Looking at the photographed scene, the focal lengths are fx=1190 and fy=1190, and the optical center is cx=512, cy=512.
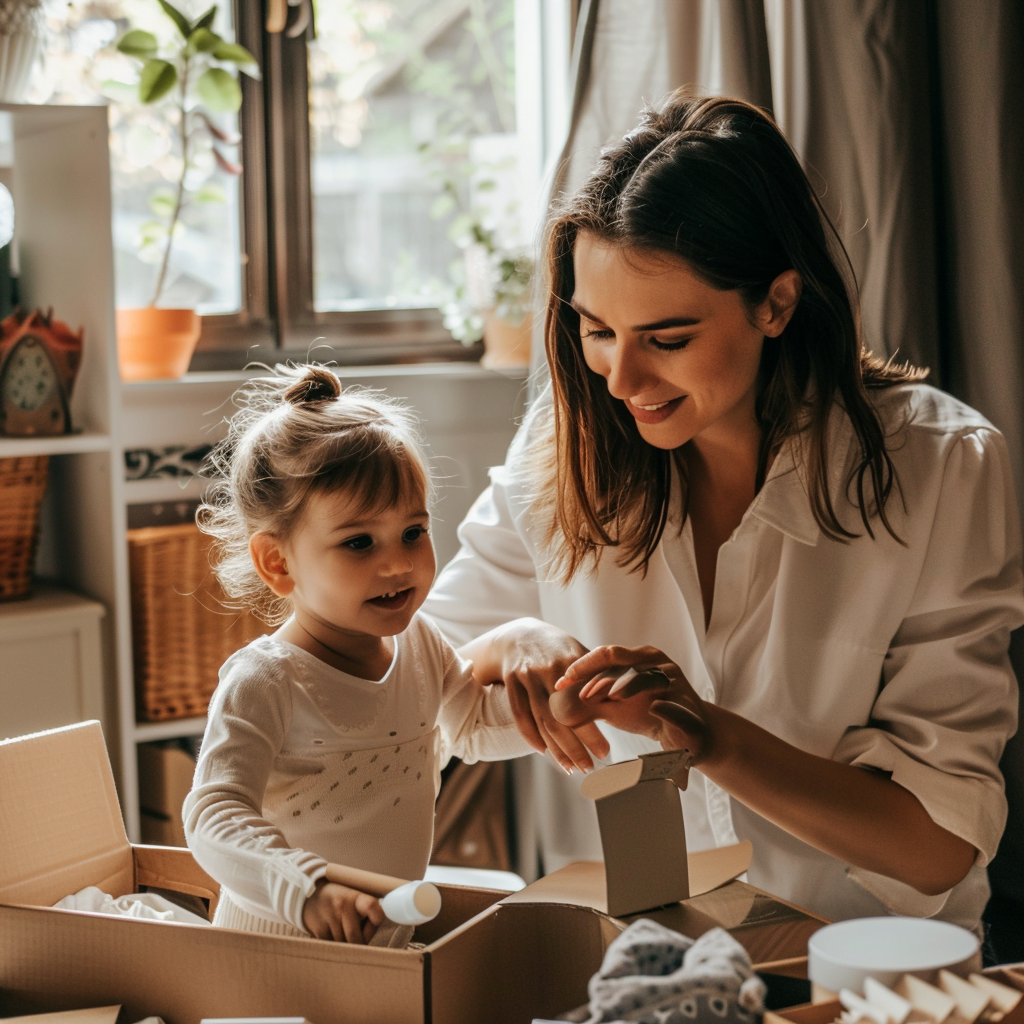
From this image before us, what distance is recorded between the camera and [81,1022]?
692mm

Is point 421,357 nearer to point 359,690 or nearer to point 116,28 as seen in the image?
point 116,28

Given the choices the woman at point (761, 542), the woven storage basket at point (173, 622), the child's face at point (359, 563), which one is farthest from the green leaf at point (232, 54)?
the child's face at point (359, 563)

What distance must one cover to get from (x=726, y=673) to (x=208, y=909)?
0.57m

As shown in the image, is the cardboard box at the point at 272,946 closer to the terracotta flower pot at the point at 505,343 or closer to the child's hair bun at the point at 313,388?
the child's hair bun at the point at 313,388

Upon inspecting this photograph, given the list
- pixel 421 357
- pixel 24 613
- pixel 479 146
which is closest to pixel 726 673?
pixel 24 613

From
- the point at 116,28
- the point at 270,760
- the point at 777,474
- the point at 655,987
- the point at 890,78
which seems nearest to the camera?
the point at 655,987

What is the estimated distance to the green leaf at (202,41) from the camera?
191 cm

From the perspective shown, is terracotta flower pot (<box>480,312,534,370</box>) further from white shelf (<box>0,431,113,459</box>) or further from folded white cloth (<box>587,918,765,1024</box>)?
folded white cloth (<box>587,918,765,1024</box>)

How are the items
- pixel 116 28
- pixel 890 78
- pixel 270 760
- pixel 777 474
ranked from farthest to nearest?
pixel 116 28 → pixel 890 78 → pixel 777 474 → pixel 270 760

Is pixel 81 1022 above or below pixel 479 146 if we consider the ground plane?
below

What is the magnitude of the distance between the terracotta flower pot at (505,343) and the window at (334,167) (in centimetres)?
16

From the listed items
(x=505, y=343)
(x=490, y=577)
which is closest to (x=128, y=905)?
(x=490, y=577)

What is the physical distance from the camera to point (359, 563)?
0.95 meters

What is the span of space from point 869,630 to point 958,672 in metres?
0.10
